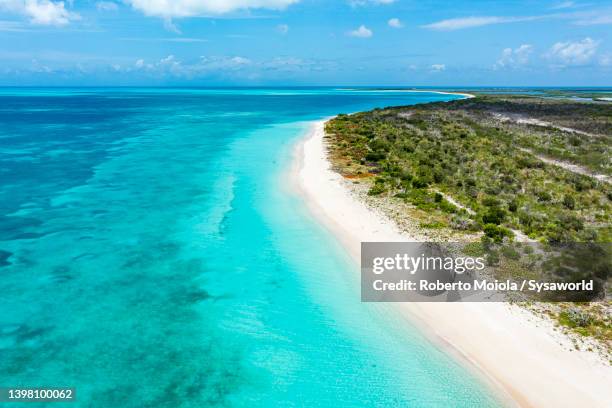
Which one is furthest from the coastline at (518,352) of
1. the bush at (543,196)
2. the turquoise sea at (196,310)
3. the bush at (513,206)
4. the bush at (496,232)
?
the bush at (543,196)

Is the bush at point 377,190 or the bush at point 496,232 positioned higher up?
the bush at point 377,190

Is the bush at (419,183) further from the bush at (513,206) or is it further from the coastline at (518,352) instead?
the coastline at (518,352)

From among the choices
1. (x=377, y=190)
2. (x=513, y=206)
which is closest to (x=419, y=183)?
(x=377, y=190)

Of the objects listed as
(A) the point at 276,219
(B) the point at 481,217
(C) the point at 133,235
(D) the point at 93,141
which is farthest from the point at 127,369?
(D) the point at 93,141

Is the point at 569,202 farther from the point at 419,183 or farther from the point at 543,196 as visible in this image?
the point at 419,183

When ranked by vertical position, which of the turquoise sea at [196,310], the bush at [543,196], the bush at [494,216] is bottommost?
the turquoise sea at [196,310]

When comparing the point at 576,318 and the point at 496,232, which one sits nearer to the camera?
the point at 576,318

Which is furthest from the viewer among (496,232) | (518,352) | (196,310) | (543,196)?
(543,196)

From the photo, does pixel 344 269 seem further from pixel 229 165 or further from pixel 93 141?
pixel 93 141
